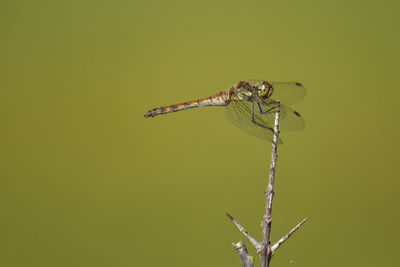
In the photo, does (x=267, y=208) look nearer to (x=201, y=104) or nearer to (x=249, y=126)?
(x=249, y=126)

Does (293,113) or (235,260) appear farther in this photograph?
(235,260)

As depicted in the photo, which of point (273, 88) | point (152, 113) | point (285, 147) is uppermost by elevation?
point (152, 113)

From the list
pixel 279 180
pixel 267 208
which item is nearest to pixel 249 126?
pixel 279 180

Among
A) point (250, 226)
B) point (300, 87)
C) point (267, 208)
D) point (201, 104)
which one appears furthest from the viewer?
point (201, 104)

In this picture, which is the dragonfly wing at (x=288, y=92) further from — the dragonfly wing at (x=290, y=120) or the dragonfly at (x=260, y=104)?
the dragonfly wing at (x=290, y=120)

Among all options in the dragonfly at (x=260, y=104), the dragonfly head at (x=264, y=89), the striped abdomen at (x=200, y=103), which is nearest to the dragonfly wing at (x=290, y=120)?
the dragonfly at (x=260, y=104)

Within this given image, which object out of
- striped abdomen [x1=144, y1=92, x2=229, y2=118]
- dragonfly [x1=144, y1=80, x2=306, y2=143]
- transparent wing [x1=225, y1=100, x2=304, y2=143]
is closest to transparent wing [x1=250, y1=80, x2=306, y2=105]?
dragonfly [x1=144, y1=80, x2=306, y2=143]
